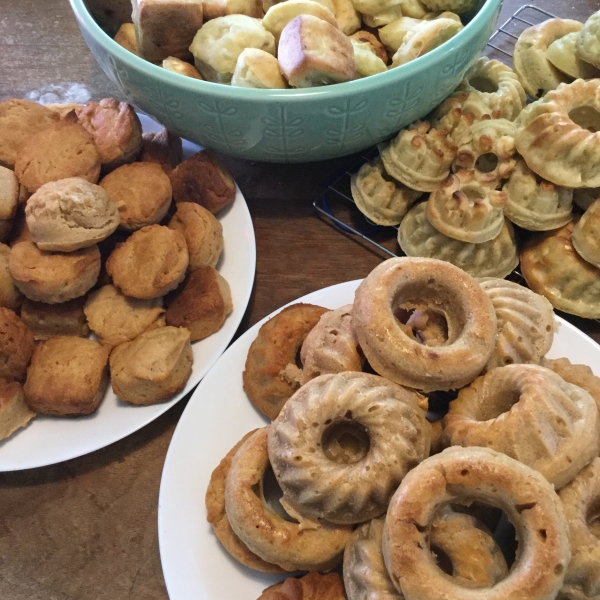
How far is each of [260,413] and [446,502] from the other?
0.42 meters

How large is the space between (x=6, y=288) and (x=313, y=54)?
73 centimetres

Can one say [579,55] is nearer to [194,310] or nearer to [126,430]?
[194,310]

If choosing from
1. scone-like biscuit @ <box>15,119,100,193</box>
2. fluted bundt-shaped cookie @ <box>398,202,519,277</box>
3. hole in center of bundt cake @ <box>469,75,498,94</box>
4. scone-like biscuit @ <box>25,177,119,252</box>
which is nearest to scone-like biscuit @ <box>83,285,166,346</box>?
scone-like biscuit @ <box>25,177,119,252</box>

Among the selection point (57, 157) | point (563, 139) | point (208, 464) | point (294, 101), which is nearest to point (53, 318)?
point (57, 157)

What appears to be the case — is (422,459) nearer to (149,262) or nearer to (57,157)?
(149,262)

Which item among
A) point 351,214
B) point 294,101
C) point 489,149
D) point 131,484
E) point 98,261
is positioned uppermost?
point 294,101

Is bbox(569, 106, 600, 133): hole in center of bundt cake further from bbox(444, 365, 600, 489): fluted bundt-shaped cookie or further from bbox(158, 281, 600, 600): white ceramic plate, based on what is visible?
bbox(444, 365, 600, 489): fluted bundt-shaped cookie

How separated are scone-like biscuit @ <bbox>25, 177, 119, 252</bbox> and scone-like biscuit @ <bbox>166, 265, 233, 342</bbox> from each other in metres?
0.19

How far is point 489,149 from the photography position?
1.18 metres

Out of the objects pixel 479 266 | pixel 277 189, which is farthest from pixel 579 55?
pixel 277 189

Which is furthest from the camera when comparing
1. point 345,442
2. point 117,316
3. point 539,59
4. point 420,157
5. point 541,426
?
point 539,59

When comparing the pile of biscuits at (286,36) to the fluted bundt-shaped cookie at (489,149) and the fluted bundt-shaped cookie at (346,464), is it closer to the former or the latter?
the fluted bundt-shaped cookie at (489,149)

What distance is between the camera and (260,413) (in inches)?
41.1

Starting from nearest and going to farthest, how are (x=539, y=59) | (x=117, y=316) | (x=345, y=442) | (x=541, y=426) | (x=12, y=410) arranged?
(x=541, y=426) < (x=345, y=442) < (x=12, y=410) < (x=117, y=316) < (x=539, y=59)
